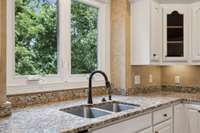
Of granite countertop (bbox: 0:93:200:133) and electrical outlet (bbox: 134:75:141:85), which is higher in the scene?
electrical outlet (bbox: 134:75:141:85)

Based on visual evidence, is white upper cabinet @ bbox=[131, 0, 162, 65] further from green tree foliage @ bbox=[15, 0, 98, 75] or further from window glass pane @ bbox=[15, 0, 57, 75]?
window glass pane @ bbox=[15, 0, 57, 75]

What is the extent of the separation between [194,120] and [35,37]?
1914mm

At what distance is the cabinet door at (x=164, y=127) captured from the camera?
2.21m

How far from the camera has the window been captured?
81.6 inches

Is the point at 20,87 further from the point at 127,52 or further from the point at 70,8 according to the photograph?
the point at 127,52

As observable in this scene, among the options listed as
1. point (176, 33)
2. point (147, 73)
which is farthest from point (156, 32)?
point (147, 73)

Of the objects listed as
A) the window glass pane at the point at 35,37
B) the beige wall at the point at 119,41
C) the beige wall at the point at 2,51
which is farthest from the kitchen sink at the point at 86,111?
the beige wall at the point at 119,41

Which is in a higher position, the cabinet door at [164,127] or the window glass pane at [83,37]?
the window glass pane at [83,37]

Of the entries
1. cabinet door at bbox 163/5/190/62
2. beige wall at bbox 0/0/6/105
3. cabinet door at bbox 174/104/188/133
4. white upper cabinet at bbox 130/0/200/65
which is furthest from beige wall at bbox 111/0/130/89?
beige wall at bbox 0/0/6/105

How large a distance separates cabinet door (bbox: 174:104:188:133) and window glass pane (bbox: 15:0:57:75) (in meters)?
1.40

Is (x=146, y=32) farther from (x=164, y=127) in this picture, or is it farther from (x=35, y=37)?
(x=35, y=37)

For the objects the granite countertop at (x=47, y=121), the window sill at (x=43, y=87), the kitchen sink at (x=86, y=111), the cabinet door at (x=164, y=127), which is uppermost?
the window sill at (x=43, y=87)

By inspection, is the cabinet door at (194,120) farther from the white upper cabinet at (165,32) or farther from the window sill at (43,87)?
the window sill at (43,87)

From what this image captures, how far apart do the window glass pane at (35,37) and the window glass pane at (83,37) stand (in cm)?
27
